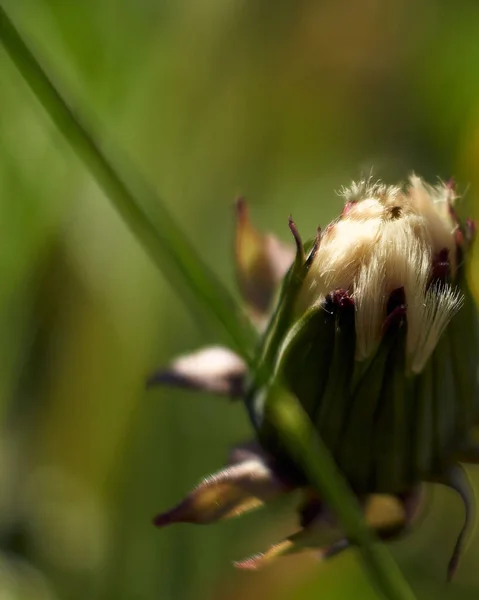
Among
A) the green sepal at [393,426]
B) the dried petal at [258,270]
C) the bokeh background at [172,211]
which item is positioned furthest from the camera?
the bokeh background at [172,211]

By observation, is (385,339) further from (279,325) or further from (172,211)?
(172,211)

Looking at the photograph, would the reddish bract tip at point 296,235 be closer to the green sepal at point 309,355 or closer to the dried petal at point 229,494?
the green sepal at point 309,355

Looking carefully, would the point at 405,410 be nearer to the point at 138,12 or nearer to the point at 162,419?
the point at 162,419

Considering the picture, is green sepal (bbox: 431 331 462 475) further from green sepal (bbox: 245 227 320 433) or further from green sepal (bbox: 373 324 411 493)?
green sepal (bbox: 245 227 320 433)

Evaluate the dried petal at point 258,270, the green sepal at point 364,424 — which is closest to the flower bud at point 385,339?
the green sepal at point 364,424

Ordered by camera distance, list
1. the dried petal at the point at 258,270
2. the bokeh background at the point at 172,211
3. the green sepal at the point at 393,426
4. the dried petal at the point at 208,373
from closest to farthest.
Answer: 1. the green sepal at the point at 393,426
2. the dried petal at the point at 208,373
3. the dried petal at the point at 258,270
4. the bokeh background at the point at 172,211

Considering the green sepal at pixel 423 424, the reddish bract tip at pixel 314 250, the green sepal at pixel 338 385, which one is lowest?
the green sepal at pixel 423 424

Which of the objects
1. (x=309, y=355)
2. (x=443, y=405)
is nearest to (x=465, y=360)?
(x=443, y=405)
